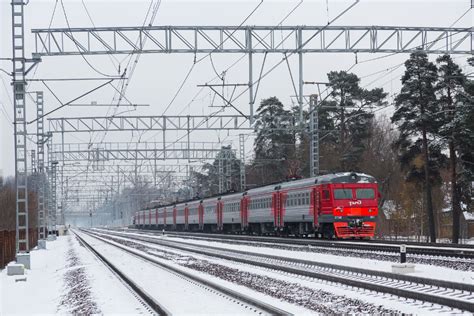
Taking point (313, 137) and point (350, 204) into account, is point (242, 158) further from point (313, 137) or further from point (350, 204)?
point (350, 204)

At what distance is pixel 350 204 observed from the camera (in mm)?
34375

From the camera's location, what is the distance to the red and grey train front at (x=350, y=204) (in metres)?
33.8

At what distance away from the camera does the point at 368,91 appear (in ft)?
216

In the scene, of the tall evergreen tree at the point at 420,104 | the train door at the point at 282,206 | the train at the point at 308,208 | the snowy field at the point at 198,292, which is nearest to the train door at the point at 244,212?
the train at the point at 308,208

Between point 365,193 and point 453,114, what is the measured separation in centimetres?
1317

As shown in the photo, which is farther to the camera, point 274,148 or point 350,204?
point 274,148

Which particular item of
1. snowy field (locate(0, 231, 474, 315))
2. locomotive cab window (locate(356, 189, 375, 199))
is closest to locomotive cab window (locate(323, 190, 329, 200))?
locomotive cab window (locate(356, 189, 375, 199))

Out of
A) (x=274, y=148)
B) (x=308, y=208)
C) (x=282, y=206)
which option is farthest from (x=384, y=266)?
(x=274, y=148)

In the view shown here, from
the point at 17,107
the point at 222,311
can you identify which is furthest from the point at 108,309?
the point at 17,107

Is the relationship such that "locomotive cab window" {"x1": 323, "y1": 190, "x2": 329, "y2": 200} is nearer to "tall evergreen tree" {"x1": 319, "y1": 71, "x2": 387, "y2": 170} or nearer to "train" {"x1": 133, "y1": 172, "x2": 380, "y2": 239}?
"train" {"x1": 133, "y1": 172, "x2": 380, "y2": 239}

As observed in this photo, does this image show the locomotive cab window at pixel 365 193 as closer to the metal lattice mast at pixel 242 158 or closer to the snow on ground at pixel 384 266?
the snow on ground at pixel 384 266

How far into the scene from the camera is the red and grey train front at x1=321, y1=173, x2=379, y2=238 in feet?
111

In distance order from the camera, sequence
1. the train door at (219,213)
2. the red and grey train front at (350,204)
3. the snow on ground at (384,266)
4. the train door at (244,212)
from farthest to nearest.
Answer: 1. the train door at (219,213)
2. the train door at (244,212)
3. the red and grey train front at (350,204)
4. the snow on ground at (384,266)

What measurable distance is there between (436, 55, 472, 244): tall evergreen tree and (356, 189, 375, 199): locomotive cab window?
855 centimetres
